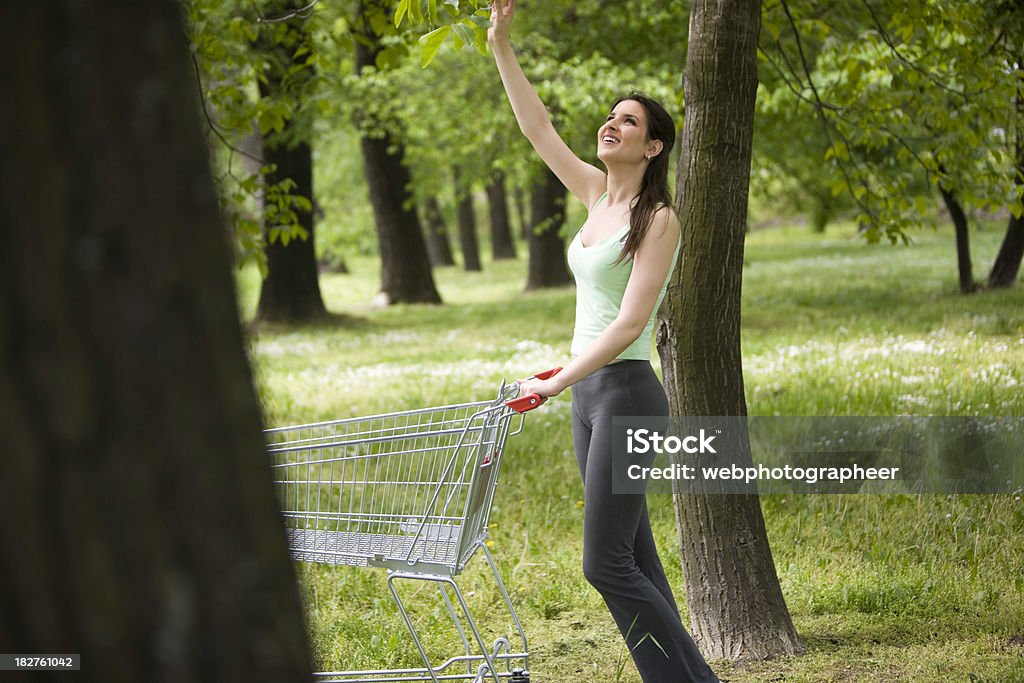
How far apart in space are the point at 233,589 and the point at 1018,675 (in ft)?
12.6

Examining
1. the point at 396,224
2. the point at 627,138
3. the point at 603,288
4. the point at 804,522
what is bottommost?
the point at 804,522

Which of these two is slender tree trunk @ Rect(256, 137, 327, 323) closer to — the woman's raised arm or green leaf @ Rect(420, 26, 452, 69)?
the woman's raised arm

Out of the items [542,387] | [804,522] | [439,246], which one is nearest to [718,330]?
[542,387]

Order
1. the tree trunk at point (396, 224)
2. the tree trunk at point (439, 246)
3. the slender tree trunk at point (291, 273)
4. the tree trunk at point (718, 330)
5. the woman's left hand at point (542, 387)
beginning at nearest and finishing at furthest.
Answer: the woman's left hand at point (542, 387)
the tree trunk at point (718, 330)
the slender tree trunk at point (291, 273)
the tree trunk at point (396, 224)
the tree trunk at point (439, 246)

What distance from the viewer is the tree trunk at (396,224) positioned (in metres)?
21.6

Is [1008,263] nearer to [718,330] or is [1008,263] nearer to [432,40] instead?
[718,330]

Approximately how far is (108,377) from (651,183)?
9.54ft

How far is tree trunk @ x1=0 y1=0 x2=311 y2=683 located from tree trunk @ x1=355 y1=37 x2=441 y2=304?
1978 cm

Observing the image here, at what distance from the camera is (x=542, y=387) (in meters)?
3.81

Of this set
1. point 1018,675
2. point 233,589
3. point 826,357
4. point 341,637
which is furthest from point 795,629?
point 826,357

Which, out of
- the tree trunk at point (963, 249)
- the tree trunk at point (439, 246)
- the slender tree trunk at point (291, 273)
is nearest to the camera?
the tree trunk at point (963, 249)

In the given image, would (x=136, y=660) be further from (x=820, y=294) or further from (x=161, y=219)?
(x=820, y=294)

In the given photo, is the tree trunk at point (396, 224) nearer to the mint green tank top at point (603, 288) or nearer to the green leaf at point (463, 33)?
the green leaf at point (463, 33)

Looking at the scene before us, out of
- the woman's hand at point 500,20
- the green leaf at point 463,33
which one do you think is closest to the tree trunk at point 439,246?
the woman's hand at point 500,20
